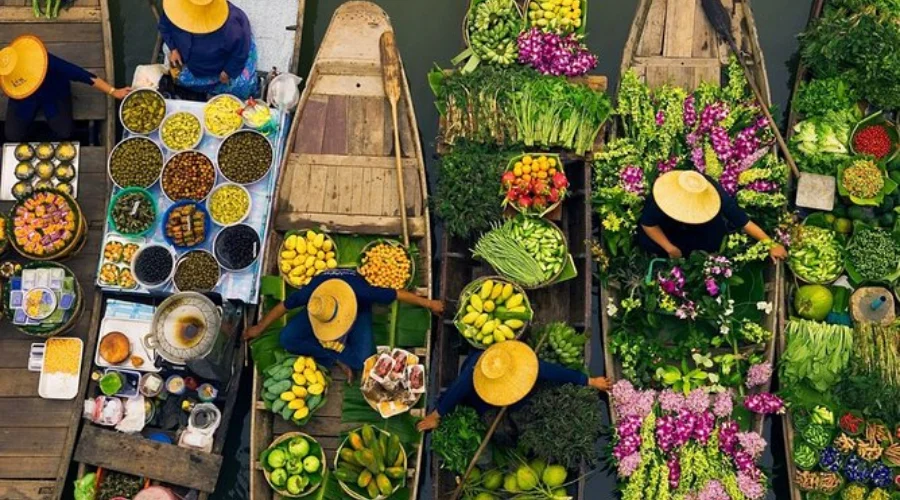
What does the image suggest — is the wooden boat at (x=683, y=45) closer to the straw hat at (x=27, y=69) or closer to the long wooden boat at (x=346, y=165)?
the long wooden boat at (x=346, y=165)

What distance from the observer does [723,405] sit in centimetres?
575

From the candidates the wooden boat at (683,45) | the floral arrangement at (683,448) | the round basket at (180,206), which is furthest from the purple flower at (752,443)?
the round basket at (180,206)

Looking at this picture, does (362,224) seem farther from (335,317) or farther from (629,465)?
(629,465)

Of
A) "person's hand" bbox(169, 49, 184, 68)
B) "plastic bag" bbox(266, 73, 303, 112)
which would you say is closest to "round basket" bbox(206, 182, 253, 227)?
"plastic bag" bbox(266, 73, 303, 112)

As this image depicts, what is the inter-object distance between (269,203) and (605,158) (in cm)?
267

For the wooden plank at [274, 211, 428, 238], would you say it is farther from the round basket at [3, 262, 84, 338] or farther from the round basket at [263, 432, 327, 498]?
the round basket at [3, 262, 84, 338]

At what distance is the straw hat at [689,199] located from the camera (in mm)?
5148

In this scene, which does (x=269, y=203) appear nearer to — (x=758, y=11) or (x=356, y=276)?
(x=356, y=276)

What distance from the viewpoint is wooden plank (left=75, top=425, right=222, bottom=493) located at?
584 centimetres

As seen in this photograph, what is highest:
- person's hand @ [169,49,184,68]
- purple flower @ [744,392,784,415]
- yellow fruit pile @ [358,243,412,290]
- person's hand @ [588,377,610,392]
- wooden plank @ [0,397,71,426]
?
person's hand @ [169,49,184,68]

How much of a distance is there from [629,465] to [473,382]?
1446 millimetres

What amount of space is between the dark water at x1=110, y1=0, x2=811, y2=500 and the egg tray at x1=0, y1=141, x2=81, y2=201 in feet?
4.75

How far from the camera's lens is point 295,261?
5969 mm

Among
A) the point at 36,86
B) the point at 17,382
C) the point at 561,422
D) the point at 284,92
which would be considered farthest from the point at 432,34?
the point at 17,382
